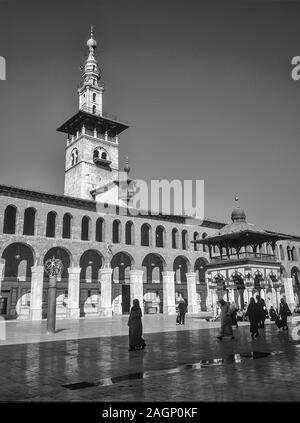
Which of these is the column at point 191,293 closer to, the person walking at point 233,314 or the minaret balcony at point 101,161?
the minaret balcony at point 101,161

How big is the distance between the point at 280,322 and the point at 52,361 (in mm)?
10195

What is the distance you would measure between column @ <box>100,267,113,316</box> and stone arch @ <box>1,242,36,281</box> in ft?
19.3

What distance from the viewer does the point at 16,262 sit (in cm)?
2955

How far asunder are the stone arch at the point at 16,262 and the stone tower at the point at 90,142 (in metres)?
12.4

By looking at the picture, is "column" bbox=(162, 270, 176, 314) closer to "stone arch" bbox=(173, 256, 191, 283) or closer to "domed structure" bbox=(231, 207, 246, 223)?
"stone arch" bbox=(173, 256, 191, 283)

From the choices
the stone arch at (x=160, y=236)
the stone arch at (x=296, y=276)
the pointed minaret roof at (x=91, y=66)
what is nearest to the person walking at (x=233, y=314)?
the stone arch at (x=160, y=236)

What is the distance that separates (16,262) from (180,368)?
83.7 ft

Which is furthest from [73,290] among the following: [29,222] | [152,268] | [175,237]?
[175,237]

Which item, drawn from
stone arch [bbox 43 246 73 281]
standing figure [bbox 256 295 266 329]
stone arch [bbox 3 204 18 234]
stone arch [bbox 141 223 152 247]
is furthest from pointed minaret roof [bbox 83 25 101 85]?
standing figure [bbox 256 295 266 329]

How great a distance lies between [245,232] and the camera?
22.6 meters

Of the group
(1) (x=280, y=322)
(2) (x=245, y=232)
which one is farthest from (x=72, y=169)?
(1) (x=280, y=322)

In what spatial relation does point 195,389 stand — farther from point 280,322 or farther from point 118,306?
point 118,306

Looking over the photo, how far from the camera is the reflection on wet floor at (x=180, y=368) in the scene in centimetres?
558

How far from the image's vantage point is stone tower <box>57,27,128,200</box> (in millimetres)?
41841
